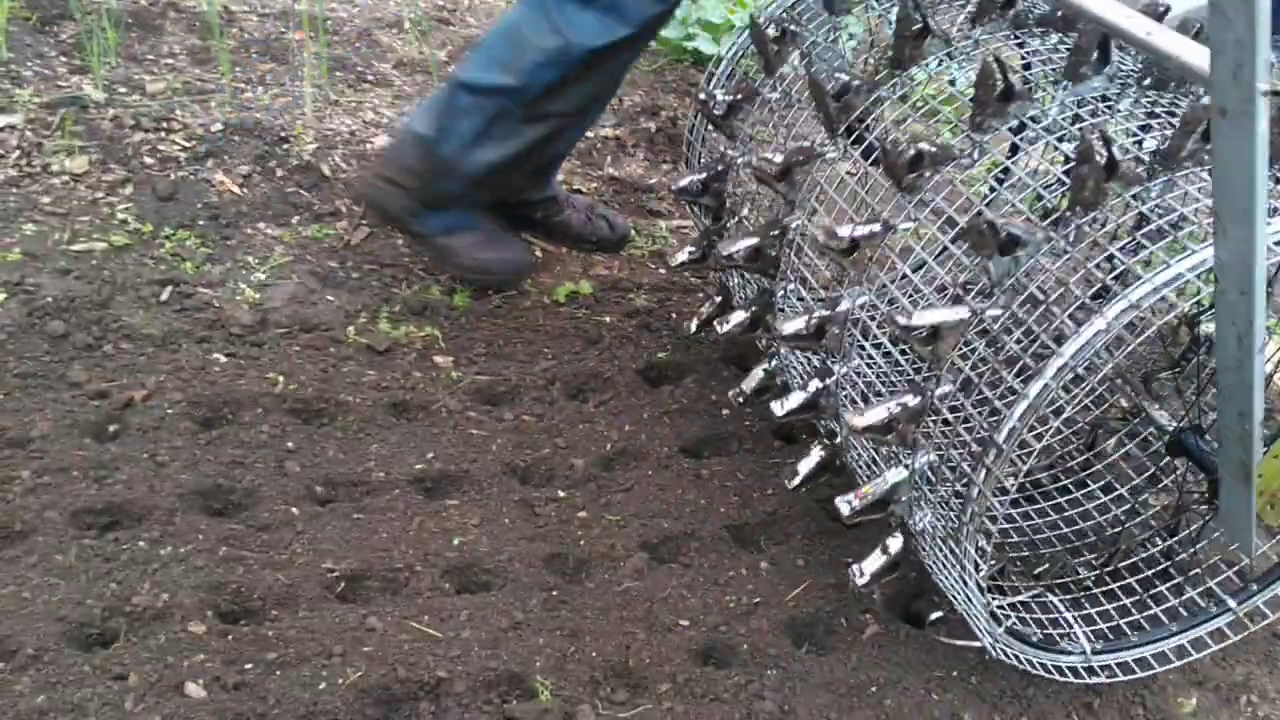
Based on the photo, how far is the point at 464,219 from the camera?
198 centimetres

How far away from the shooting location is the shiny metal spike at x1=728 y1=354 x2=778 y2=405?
1.91 m

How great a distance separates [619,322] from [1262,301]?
120 centimetres

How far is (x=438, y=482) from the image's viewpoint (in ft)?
6.16

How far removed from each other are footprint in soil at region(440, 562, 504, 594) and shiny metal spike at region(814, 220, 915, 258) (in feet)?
2.10

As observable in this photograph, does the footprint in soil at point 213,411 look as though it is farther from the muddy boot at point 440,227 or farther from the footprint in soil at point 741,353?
the footprint in soil at point 741,353

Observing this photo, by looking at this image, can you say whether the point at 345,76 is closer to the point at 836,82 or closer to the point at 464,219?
the point at 464,219

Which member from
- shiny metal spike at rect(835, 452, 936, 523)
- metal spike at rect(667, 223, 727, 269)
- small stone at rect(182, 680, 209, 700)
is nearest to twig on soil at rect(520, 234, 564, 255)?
metal spike at rect(667, 223, 727, 269)

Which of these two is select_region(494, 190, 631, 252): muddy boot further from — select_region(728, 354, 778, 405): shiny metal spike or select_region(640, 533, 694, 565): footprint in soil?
select_region(640, 533, 694, 565): footprint in soil

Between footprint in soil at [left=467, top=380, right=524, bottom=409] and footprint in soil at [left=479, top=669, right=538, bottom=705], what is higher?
footprint in soil at [left=467, top=380, right=524, bottom=409]

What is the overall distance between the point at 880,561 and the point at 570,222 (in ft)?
3.30

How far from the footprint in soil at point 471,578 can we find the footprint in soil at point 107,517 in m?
0.44

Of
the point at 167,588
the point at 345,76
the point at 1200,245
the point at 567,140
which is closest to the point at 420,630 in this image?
the point at 167,588

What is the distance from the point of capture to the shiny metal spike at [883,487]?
1526 millimetres

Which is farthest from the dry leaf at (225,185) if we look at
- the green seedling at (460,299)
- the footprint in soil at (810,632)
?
the footprint in soil at (810,632)
